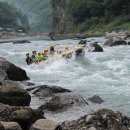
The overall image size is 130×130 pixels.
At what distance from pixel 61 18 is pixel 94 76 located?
100536 mm

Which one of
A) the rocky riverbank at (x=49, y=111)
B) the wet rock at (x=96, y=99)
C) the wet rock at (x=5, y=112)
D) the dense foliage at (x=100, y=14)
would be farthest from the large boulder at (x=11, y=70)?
the dense foliage at (x=100, y=14)

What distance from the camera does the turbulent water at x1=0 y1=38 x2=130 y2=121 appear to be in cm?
1781

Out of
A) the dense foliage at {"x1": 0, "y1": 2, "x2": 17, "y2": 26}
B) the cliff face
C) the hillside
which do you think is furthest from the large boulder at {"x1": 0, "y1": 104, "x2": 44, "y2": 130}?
the dense foliage at {"x1": 0, "y1": 2, "x2": 17, "y2": 26}

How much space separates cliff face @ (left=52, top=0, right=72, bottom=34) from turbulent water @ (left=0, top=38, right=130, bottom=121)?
7851cm

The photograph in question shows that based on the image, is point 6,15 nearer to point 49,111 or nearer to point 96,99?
point 96,99

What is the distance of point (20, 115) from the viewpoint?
12383 millimetres

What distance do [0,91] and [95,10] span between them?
271 ft

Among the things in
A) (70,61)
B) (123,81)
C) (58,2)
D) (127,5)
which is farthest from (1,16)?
(123,81)

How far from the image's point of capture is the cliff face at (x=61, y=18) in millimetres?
113863

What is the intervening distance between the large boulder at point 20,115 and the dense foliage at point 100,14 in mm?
62033

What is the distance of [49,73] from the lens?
27016 millimetres

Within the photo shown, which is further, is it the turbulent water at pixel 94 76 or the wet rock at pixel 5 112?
the turbulent water at pixel 94 76

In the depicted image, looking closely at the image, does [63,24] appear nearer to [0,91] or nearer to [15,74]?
[15,74]

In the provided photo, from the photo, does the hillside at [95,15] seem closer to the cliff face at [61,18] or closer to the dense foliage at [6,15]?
the cliff face at [61,18]
